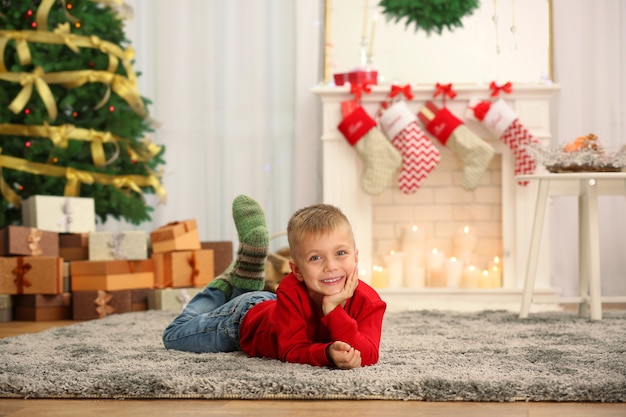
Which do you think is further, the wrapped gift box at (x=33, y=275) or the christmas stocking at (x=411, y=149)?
the christmas stocking at (x=411, y=149)

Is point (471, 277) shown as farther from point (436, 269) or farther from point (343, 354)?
point (343, 354)

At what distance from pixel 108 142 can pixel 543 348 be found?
2614mm

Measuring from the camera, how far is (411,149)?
439 cm

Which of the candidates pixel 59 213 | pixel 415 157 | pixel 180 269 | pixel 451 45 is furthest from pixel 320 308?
pixel 451 45

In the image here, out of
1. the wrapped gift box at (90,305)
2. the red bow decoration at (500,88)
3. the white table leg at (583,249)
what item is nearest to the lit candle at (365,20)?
the red bow decoration at (500,88)

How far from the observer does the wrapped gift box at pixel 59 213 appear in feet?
12.5

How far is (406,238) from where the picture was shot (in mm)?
4543

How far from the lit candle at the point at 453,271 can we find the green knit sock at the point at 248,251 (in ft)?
7.24

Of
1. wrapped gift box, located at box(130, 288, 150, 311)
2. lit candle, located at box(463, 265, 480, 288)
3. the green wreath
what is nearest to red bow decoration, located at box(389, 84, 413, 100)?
the green wreath

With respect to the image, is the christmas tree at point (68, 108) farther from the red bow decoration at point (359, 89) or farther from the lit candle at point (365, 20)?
the lit candle at point (365, 20)

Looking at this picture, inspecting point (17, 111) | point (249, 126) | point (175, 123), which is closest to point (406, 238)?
point (249, 126)

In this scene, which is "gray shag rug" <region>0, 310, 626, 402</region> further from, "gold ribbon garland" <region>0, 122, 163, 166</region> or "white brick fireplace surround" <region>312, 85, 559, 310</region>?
"white brick fireplace surround" <region>312, 85, 559, 310</region>

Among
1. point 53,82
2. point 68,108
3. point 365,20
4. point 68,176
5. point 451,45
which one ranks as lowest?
point 68,176

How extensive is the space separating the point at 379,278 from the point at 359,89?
0.98m
